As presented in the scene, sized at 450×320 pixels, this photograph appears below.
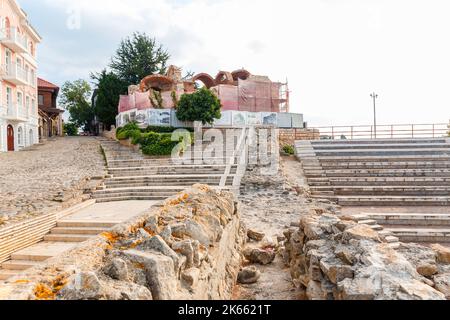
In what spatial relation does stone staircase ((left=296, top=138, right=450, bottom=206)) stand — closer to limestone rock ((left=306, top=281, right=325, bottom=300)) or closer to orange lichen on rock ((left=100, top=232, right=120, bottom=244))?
limestone rock ((left=306, top=281, right=325, bottom=300))

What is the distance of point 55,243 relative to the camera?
7137 mm

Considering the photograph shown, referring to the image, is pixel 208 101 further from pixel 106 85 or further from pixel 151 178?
pixel 106 85

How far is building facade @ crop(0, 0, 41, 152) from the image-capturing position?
23.6 meters

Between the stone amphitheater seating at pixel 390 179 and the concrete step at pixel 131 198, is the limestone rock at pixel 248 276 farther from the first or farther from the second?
the concrete step at pixel 131 198

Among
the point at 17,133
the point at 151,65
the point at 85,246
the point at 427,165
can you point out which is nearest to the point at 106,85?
the point at 151,65

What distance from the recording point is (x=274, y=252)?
648 centimetres

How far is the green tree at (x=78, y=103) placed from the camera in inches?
1845

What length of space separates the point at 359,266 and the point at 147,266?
86.9 inches

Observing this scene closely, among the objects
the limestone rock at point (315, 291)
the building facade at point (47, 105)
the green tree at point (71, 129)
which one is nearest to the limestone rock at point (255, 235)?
the limestone rock at point (315, 291)

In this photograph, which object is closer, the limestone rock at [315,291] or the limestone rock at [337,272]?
the limestone rock at [337,272]

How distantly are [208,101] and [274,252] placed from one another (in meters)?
20.3

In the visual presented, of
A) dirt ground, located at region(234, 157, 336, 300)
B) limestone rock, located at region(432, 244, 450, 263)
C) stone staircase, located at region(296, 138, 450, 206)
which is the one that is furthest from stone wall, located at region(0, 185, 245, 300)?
stone staircase, located at region(296, 138, 450, 206)

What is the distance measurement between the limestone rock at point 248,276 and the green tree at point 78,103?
150 feet

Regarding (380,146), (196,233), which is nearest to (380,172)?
(380,146)
